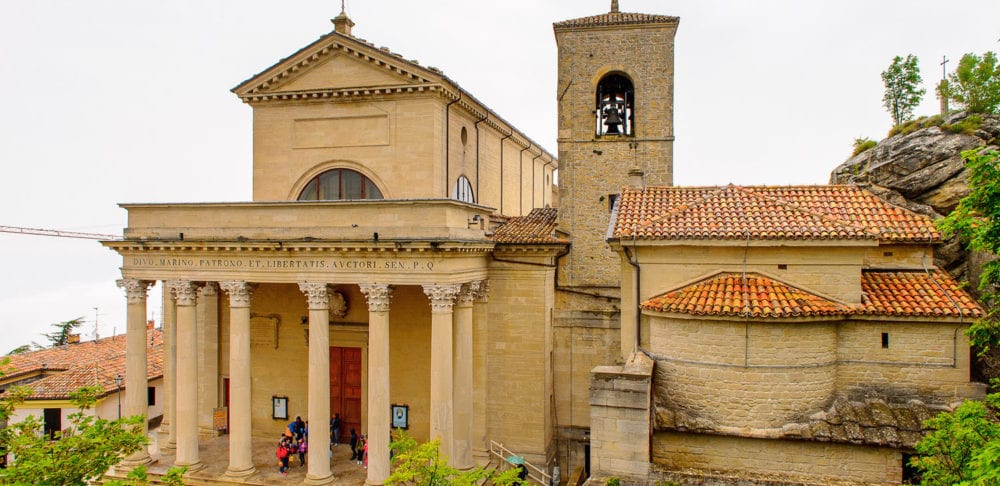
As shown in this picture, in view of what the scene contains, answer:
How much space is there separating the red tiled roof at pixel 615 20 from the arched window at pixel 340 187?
8.65 meters

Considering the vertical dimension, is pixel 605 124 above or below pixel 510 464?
above

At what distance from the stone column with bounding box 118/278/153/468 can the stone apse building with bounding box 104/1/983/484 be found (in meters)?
0.07

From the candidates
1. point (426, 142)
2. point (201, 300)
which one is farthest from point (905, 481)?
point (201, 300)

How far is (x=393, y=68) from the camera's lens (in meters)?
21.6

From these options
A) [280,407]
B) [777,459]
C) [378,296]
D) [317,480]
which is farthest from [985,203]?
[280,407]

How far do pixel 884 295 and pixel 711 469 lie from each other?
19.0 ft

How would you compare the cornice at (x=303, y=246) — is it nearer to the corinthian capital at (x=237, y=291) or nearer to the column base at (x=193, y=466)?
the corinthian capital at (x=237, y=291)

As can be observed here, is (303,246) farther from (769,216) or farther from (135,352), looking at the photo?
(769,216)

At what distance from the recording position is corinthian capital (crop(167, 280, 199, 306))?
63.8 ft

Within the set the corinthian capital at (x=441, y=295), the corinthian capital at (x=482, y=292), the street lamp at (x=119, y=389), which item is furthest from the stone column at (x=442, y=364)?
the street lamp at (x=119, y=389)

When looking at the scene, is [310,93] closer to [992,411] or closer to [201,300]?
[201,300]

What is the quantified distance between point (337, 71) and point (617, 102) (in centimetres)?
999

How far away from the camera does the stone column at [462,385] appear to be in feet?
62.4

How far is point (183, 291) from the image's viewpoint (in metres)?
19.5
